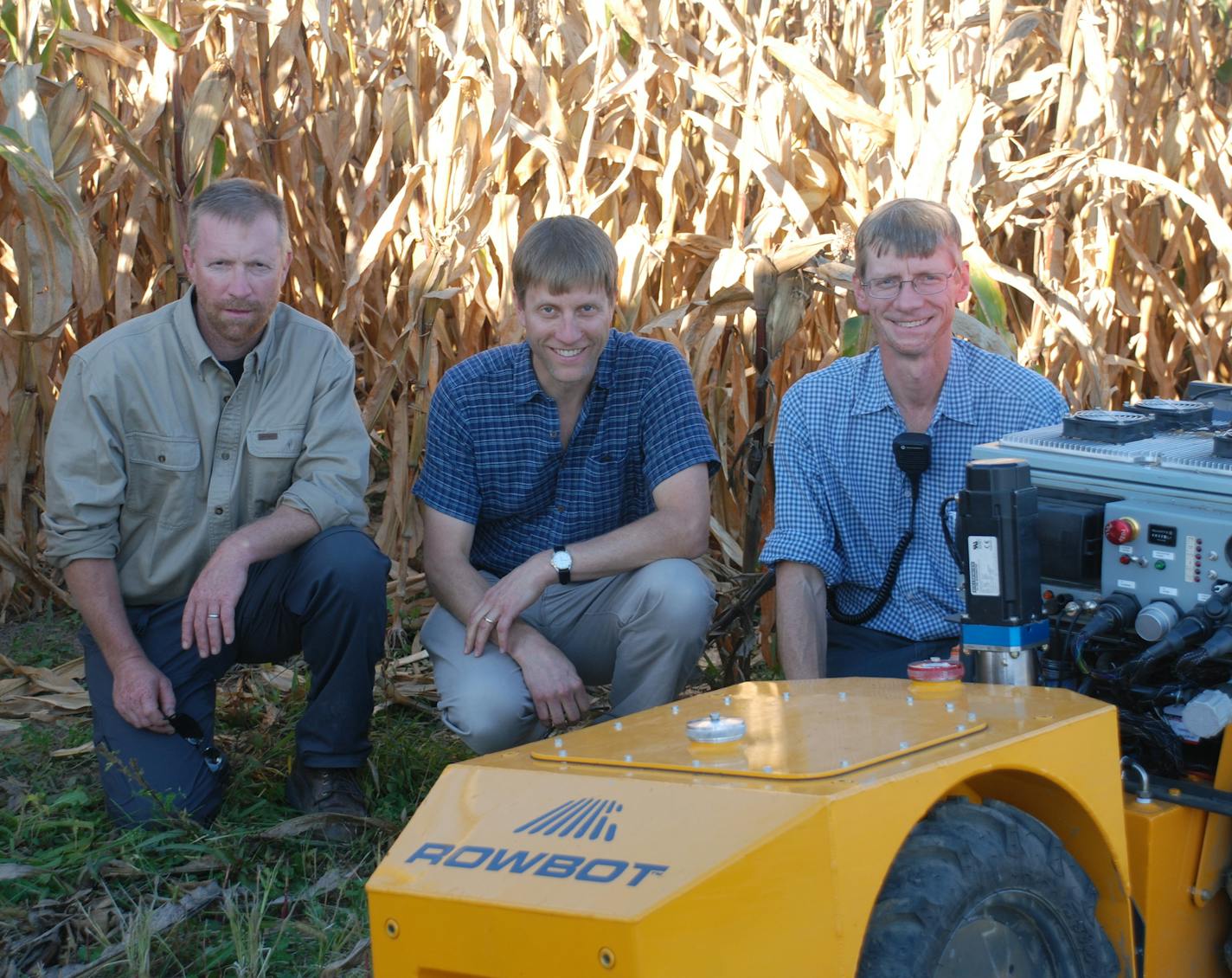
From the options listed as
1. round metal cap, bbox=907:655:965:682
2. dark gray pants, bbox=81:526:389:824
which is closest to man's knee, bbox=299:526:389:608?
dark gray pants, bbox=81:526:389:824

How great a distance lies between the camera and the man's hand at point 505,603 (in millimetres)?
3174

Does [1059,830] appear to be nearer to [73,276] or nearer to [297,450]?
[297,450]

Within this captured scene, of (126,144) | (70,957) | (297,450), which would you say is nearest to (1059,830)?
(70,957)

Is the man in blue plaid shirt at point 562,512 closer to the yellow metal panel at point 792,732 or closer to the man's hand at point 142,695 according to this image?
the man's hand at point 142,695

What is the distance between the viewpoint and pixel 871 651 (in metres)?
3.20

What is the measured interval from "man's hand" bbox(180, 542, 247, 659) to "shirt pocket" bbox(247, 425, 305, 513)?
0.91ft

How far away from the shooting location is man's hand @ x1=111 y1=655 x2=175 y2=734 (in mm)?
3238

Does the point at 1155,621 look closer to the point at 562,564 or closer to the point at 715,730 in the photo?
the point at 715,730

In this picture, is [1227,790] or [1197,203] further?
[1197,203]

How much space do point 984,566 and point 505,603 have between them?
3.99 ft

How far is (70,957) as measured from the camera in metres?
2.70

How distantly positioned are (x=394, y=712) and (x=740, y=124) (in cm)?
203

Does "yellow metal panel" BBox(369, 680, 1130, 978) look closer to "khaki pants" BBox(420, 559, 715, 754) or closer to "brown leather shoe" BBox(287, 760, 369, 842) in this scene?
"khaki pants" BBox(420, 559, 715, 754)

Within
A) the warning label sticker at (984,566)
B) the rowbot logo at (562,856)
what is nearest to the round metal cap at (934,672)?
the warning label sticker at (984,566)
